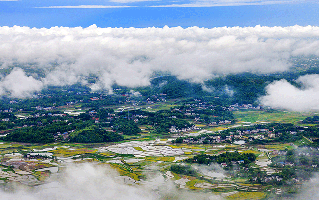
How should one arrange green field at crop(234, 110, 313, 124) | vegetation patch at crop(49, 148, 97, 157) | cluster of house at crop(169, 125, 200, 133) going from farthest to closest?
green field at crop(234, 110, 313, 124), cluster of house at crop(169, 125, 200, 133), vegetation patch at crop(49, 148, 97, 157)

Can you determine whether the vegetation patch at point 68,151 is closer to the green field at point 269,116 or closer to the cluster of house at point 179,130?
the cluster of house at point 179,130

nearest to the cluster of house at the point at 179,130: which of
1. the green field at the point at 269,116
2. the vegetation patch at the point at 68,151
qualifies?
the green field at the point at 269,116

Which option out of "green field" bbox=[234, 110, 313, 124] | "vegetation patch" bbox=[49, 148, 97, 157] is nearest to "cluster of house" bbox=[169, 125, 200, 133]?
"green field" bbox=[234, 110, 313, 124]

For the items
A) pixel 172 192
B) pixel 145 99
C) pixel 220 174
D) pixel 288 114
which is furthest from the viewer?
pixel 145 99

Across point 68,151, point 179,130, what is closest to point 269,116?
point 179,130

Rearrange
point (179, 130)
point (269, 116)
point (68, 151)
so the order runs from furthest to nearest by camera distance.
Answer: point (269, 116) < point (179, 130) < point (68, 151)

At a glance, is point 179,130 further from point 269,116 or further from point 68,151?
point 269,116

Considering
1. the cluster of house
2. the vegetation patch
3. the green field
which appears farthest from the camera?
the green field

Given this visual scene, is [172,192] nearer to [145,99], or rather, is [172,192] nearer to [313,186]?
[313,186]

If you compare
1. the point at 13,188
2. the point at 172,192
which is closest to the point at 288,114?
the point at 172,192

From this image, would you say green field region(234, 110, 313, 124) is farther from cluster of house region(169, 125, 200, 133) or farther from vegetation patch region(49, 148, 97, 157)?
vegetation patch region(49, 148, 97, 157)

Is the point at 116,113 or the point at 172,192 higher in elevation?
the point at 116,113
